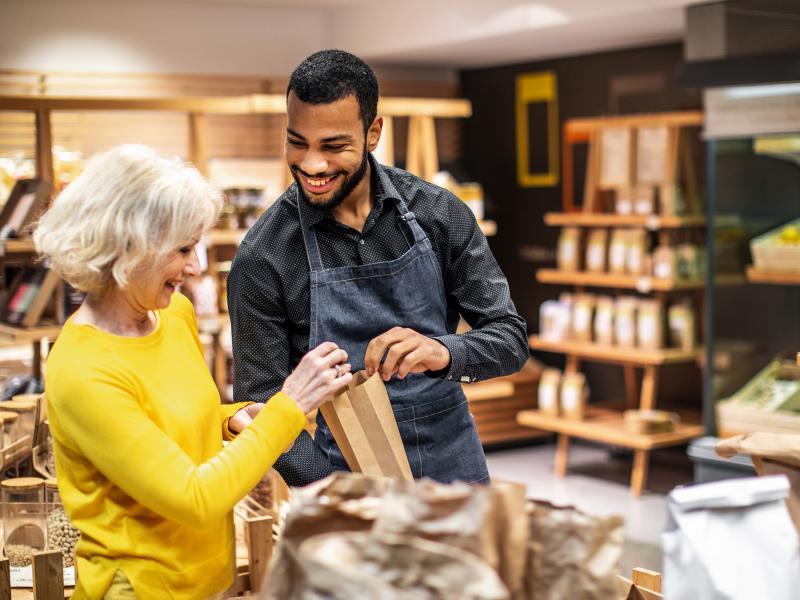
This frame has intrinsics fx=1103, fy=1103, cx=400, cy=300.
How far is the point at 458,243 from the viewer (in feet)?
8.14

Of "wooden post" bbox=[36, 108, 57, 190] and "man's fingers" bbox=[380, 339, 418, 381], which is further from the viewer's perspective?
"wooden post" bbox=[36, 108, 57, 190]

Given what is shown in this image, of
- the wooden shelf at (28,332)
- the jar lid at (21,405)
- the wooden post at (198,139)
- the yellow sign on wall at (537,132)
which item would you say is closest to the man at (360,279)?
the jar lid at (21,405)

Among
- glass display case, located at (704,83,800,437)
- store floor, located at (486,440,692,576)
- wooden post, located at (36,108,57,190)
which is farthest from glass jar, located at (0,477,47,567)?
glass display case, located at (704,83,800,437)

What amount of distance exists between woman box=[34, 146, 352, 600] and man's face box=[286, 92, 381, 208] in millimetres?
445

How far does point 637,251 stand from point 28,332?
3.42 metres

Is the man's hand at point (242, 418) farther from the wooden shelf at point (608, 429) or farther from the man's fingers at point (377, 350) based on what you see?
the wooden shelf at point (608, 429)

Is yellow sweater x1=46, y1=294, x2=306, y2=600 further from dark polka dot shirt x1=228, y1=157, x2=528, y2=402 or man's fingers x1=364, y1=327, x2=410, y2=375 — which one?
dark polka dot shirt x1=228, y1=157, x2=528, y2=402

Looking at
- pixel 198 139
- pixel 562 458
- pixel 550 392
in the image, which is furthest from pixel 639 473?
pixel 198 139

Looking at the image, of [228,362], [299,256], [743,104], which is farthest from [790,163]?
[299,256]

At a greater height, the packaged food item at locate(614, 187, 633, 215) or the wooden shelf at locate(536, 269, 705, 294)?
the packaged food item at locate(614, 187, 633, 215)

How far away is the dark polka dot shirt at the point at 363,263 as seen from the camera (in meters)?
2.33

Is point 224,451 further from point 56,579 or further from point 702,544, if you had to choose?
point 702,544

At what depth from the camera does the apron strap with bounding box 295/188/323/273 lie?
2352mm

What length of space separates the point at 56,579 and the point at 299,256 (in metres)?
0.82
